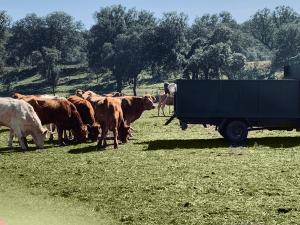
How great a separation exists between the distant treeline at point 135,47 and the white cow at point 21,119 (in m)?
62.2

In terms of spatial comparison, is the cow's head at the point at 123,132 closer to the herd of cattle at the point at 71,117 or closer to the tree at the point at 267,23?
the herd of cattle at the point at 71,117

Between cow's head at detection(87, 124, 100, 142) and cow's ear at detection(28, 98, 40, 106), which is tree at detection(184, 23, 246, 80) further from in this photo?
cow's ear at detection(28, 98, 40, 106)

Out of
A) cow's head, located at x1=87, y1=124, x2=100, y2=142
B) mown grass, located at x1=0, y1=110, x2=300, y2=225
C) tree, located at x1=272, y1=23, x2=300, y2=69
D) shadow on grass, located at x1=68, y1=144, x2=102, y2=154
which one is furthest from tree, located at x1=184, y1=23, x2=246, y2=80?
shadow on grass, located at x1=68, y1=144, x2=102, y2=154

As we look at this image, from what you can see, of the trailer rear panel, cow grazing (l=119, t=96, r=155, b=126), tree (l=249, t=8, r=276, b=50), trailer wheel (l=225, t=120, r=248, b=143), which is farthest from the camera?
tree (l=249, t=8, r=276, b=50)

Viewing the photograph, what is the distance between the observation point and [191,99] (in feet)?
66.3

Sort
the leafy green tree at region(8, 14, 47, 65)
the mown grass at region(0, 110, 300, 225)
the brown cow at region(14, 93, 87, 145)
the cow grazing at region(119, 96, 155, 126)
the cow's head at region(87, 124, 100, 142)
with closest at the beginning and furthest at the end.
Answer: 1. the mown grass at region(0, 110, 300, 225)
2. the brown cow at region(14, 93, 87, 145)
3. the cow's head at region(87, 124, 100, 142)
4. the cow grazing at region(119, 96, 155, 126)
5. the leafy green tree at region(8, 14, 47, 65)

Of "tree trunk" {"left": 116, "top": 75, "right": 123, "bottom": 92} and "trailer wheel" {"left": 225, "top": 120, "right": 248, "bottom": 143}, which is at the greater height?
"tree trunk" {"left": 116, "top": 75, "right": 123, "bottom": 92}

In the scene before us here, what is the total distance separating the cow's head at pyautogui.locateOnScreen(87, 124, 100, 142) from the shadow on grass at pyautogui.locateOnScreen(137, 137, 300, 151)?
7.74ft

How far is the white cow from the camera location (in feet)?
64.2

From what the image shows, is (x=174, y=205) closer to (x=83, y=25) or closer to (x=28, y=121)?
(x=28, y=121)

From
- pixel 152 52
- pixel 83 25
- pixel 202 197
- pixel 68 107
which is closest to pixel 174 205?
pixel 202 197

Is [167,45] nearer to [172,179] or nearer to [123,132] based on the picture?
[123,132]

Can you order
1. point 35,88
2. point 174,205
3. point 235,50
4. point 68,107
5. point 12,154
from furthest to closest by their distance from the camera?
point 235,50 → point 35,88 → point 68,107 → point 12,154 → point 174,205

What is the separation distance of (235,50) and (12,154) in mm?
97128
